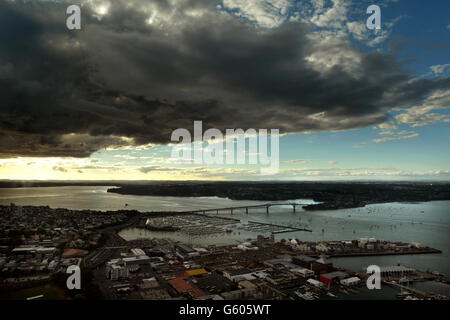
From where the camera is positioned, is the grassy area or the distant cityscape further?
the distant cityscape

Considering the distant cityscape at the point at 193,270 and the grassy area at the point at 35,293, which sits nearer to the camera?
the grassy area at the point at 35,293

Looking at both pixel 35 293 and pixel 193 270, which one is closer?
pixel 35 293

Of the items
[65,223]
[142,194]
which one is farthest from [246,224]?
[142,194]
